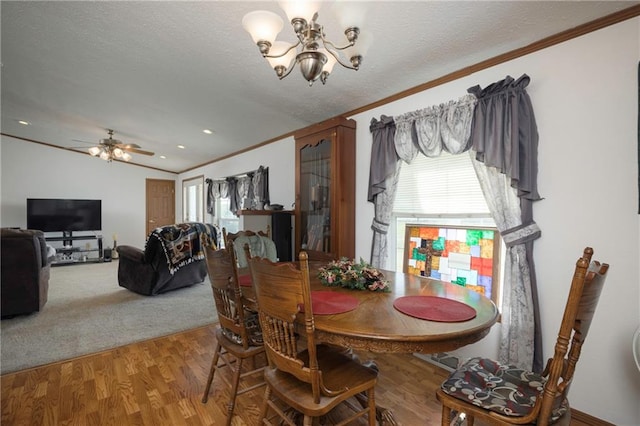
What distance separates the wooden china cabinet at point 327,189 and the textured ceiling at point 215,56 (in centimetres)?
36

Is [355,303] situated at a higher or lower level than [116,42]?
lower

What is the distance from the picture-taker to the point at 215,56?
2346 millimetres

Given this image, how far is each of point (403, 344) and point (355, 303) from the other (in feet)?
1.22

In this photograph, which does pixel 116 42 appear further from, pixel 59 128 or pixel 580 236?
pixel 59 128

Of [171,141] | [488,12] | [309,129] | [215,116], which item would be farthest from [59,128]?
[488,12]

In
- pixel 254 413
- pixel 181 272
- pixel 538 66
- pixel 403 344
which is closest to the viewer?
pixel 403 344

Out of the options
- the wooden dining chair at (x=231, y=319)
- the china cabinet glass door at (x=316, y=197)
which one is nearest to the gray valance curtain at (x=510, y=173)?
the china cabinet glass door at (x=316, y=197)

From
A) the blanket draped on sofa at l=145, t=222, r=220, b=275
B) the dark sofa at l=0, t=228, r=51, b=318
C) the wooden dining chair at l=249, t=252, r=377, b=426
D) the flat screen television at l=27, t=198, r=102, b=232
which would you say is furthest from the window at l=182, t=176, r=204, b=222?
the wooden dining chair at l=249, t=252, r=377, b=426

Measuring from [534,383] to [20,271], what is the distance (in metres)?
4.60

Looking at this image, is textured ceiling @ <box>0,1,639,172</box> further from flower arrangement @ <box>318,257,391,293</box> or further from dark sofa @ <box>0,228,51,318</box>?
dark sofa @ <box>0,228,51,318</box>

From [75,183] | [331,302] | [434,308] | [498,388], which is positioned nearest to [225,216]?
[75,183]

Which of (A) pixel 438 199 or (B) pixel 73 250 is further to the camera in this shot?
(B) pixel 73 250

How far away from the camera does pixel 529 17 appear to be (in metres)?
1.68

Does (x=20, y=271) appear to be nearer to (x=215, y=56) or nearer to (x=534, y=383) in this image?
(x=215, y=56)
